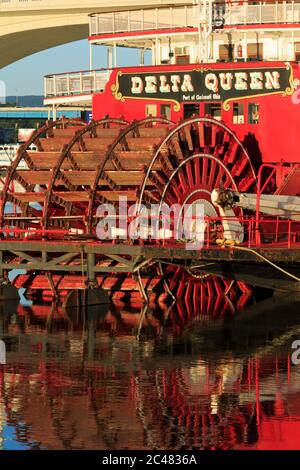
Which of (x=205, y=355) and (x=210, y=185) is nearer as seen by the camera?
(x=205, y=355)

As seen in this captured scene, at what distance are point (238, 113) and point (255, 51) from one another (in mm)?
2171

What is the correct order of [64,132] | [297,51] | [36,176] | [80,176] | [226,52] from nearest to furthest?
1. [80,176]
2. [36,176]
3. [64,132]
4. [297,51]
5. [226,52]

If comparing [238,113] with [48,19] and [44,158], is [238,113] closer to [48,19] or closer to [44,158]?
[44,158]

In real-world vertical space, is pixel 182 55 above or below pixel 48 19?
below

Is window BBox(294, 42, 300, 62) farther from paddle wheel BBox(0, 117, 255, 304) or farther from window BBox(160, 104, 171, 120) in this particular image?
paddle wheel BBox(0, 117, 255, 304)

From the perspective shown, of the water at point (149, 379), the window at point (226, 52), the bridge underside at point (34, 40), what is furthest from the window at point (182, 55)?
the bridge underside at point (34, 40)

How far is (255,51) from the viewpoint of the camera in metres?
32.1

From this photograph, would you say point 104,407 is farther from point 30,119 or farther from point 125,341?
point 30,119

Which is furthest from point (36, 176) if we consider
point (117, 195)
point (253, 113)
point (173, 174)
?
point (253, 113)

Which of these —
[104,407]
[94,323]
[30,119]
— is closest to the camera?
[104,407]

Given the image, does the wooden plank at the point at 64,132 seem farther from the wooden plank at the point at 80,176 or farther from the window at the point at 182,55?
the window at the point at 182,55

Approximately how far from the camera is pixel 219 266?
25.8m
